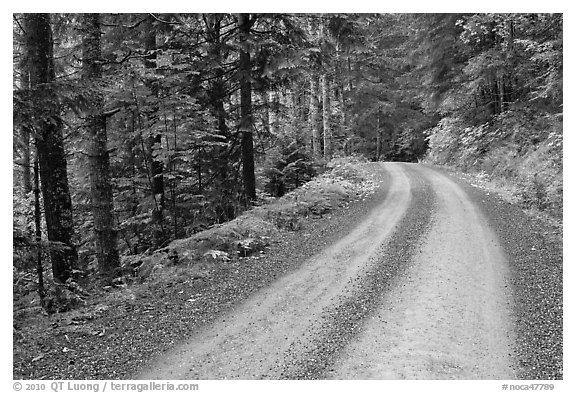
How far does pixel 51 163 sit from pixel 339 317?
594 cm

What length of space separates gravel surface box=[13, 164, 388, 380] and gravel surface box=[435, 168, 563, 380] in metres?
3.97

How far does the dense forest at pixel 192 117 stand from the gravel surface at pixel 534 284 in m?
1.17

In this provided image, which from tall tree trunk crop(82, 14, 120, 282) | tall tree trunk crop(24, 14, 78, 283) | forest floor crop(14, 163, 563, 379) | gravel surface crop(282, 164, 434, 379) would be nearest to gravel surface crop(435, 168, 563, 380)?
forest floor crop(14, 163, 563, 379)

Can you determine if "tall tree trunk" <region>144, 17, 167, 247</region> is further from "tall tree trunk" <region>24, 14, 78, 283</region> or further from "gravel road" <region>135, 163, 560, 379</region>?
"gravel road" <region>135, 163, 560, 379</region>

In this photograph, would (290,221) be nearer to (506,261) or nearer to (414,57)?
(506,261)

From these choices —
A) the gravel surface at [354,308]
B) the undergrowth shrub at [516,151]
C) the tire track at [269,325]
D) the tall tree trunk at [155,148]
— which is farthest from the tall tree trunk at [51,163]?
the undergrowth shrub at [516,151]

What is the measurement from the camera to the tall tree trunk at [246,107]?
11555 mm

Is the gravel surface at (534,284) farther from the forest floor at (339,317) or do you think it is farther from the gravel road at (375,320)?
the gravel road at (375,320)

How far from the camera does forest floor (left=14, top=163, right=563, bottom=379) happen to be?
5.09 meters

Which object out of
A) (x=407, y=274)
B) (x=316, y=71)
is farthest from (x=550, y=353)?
(x=316, y=71)

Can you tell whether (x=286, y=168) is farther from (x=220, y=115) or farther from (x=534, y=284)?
(x=534, y=284)

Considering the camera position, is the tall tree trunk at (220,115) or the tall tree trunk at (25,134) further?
the tall tree trunk at (220,115)

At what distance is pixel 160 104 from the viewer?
9.31m

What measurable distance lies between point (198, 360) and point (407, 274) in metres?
4.03
